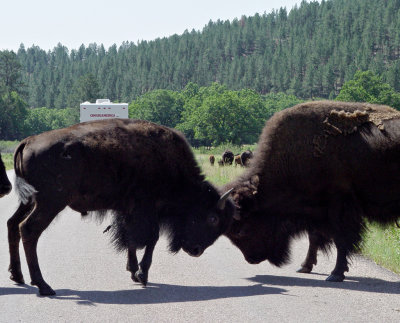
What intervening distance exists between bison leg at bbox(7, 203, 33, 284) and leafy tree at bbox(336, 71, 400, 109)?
9874 centimetres

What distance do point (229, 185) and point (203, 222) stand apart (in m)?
0.82

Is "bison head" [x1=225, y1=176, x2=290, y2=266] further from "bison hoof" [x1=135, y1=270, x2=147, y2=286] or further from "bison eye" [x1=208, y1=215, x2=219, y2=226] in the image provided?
"bison hoof" [x1=135, y1=270, x2=147, y2=286]

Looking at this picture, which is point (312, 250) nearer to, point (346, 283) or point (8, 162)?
point (346, 283)

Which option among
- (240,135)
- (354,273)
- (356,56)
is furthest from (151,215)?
(356,56)

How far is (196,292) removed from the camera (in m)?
6.72

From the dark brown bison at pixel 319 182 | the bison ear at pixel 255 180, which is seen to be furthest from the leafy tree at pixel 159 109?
the dark brown bison at pixel 319 182

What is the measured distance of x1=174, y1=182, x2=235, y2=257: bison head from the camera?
7.96 m

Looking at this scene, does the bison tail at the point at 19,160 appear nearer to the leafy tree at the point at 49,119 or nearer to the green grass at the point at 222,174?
the green grass at the point at 222,174

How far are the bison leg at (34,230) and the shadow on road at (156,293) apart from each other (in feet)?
0.85

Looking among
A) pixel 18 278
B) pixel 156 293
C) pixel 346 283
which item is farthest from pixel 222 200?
pixel 18 278

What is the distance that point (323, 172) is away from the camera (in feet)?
26.2

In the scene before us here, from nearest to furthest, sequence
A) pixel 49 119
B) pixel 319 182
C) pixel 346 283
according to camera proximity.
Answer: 1. pixel 346 283
2. pixel 319 182
3. pixel 49 119

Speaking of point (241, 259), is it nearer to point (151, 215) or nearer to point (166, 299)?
point (151, 215)

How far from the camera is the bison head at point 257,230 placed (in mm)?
8281
